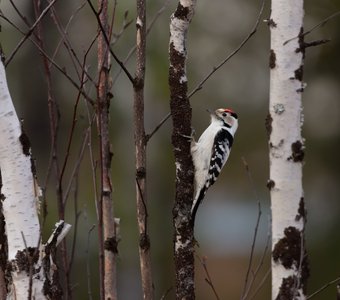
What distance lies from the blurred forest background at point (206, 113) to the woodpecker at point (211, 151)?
472 centimetres

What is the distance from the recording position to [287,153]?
8.92 feet

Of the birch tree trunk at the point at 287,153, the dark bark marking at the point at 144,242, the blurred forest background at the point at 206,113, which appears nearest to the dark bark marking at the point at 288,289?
the birch tree trunk at the point at 287,153

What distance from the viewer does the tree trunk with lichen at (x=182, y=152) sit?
3273mm

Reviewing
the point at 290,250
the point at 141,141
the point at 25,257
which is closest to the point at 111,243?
the point at 141,141

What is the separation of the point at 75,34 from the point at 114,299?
6.98 m

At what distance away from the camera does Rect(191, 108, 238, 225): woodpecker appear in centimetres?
388

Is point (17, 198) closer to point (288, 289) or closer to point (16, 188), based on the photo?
point (16, 188)

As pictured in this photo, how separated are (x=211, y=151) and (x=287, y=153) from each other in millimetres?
1575

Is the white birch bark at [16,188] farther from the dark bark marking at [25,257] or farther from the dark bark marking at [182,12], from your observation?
the dark bark marking at [182,12]

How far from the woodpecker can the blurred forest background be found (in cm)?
472

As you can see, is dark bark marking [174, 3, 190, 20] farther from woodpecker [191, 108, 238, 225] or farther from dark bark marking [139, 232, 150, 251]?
dark bark marking [139, 232, 150, 251]

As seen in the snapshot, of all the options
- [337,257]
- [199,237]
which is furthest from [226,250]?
[337,257]

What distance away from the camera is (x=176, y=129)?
346cm

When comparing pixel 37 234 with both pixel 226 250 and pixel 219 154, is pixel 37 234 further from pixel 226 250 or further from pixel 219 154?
pixel 226 250
